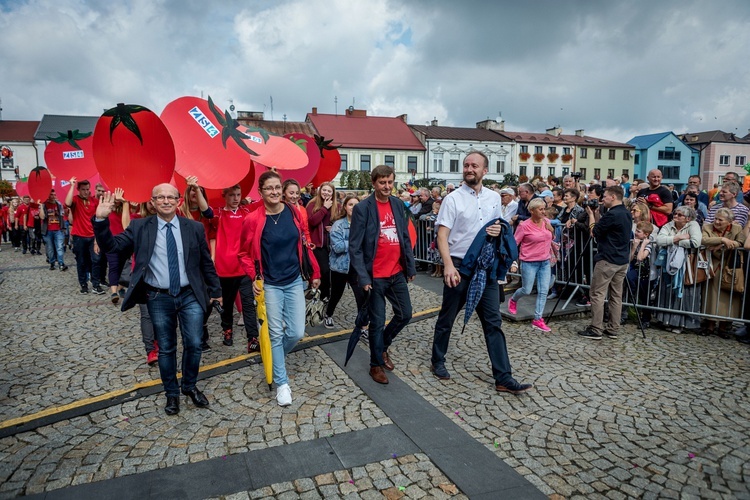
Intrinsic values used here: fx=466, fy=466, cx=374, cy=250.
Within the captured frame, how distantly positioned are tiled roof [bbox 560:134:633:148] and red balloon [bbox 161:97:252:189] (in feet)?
195

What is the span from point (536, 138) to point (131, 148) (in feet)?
190

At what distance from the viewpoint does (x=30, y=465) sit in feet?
10.2

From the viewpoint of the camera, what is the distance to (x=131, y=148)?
4156 mm

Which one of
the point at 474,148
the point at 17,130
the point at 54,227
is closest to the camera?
the point at 54,227

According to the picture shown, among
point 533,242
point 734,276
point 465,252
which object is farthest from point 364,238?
point 734,276

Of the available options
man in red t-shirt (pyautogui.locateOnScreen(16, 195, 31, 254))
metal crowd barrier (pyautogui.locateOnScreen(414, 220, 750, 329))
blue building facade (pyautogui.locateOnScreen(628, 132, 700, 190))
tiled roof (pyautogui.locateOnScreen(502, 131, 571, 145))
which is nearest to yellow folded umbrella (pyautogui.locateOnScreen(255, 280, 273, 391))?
metal crowd barrier (pyautogui.locateOnScreen(414, 220, 750, 329))

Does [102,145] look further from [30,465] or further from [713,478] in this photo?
[713,478]

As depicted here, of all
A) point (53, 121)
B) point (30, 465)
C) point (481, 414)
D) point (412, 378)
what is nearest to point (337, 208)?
point (412, 378)

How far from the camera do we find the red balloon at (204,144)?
466cm

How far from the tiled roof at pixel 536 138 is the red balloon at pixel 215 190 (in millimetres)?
52486

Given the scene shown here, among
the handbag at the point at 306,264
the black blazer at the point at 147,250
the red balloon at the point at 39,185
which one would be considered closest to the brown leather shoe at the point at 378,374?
the handbag at the point at 306,264

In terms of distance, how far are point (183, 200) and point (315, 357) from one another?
2237mm

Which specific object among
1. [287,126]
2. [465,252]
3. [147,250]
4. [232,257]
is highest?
[287,126]

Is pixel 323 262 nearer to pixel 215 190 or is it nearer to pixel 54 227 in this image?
pixel 215 190
